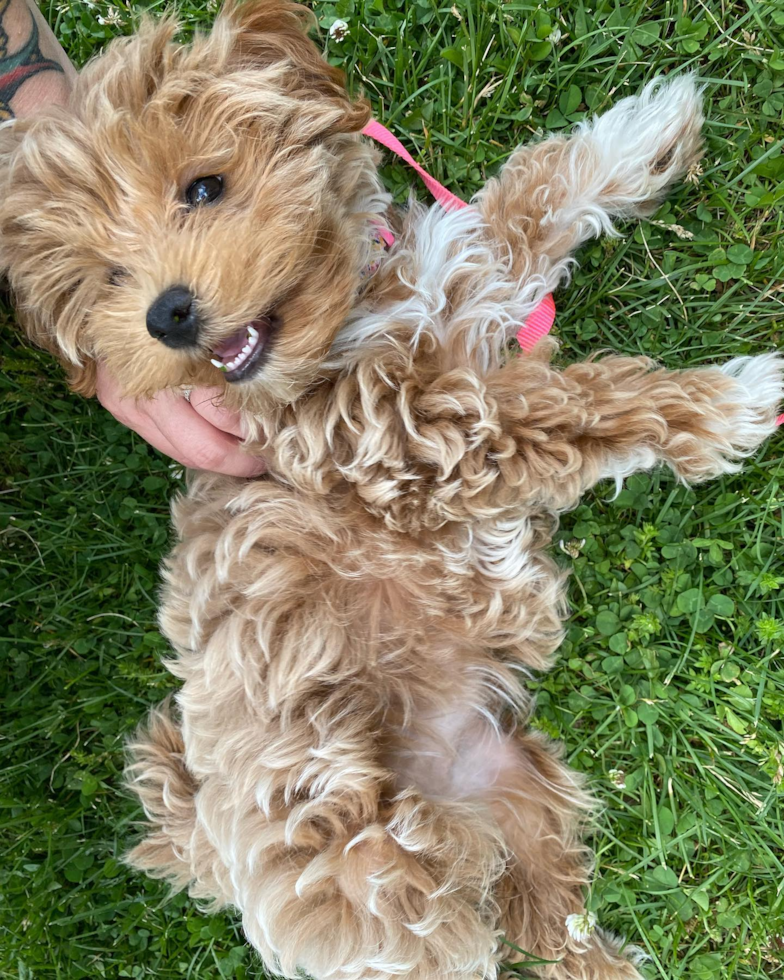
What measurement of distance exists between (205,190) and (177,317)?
0.41 meters

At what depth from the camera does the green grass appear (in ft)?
9.82

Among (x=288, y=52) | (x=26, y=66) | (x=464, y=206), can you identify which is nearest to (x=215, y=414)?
(x=288, y=52)

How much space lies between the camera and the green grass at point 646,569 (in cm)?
299

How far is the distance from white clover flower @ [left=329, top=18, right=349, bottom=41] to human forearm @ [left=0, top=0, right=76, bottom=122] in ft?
3.77

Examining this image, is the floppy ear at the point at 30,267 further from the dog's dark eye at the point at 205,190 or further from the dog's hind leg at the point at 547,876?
the dog's hind leg at the point at 547,876

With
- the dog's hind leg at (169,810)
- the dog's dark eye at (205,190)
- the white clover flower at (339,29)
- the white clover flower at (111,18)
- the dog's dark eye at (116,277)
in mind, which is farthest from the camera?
the white clover flower at (111,18)

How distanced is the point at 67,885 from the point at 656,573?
123 inches

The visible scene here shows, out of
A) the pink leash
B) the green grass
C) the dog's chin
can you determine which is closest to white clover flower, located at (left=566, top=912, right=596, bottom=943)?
the green grass

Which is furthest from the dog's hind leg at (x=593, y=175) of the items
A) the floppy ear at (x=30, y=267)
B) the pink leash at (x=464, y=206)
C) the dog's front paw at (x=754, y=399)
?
the floppy ear at (x=30, y=267)

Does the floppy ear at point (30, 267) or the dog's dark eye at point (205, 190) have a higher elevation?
the dog's dark eye at point (205, 190)

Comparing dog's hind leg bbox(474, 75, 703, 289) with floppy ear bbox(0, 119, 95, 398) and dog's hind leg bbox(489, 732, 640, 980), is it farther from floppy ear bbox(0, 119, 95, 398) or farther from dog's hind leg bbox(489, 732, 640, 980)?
dog's hind leg bbox(489, 732, 640, 980)

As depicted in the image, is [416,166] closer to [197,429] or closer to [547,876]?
[197,429]


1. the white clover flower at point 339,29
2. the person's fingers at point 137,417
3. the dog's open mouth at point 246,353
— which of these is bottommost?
the person's fingers at point 137,417

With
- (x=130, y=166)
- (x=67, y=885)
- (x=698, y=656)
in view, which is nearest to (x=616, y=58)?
(x=130, y=166)
